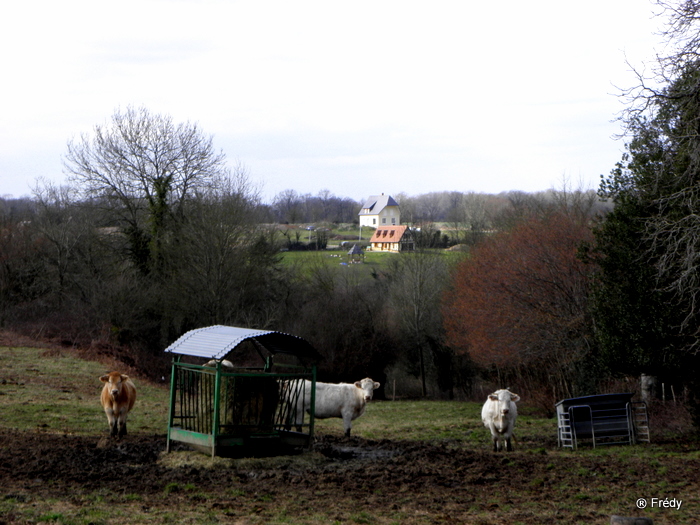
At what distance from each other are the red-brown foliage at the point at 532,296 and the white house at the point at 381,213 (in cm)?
6290

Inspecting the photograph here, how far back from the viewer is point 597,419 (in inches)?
589

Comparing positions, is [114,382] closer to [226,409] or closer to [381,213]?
[226,409]

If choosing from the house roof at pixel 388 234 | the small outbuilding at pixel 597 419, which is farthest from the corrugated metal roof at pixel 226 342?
the house roof at pixel 388 234

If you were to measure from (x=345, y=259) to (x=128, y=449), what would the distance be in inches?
1984

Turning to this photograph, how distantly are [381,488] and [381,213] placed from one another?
85636mm

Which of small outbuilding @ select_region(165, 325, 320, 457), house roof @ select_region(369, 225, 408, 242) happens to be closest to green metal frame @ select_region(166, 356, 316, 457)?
small outbuilding @ select_region(165, 325, 320, 457)

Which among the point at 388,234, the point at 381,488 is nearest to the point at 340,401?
the point at 381,488

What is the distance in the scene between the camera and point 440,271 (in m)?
45.5

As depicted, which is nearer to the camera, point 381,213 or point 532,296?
point 532,296

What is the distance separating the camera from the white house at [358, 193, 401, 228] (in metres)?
94.2

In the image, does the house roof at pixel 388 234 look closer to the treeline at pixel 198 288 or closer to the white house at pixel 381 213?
the white house at pixel 381 213

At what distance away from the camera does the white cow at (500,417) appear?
14266 millimetres

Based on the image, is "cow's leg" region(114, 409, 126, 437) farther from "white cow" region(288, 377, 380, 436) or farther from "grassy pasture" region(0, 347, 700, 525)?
"white cow" region(288, 377, 380, 436)

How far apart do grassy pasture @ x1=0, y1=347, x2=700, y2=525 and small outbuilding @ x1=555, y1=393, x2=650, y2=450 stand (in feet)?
1.54
